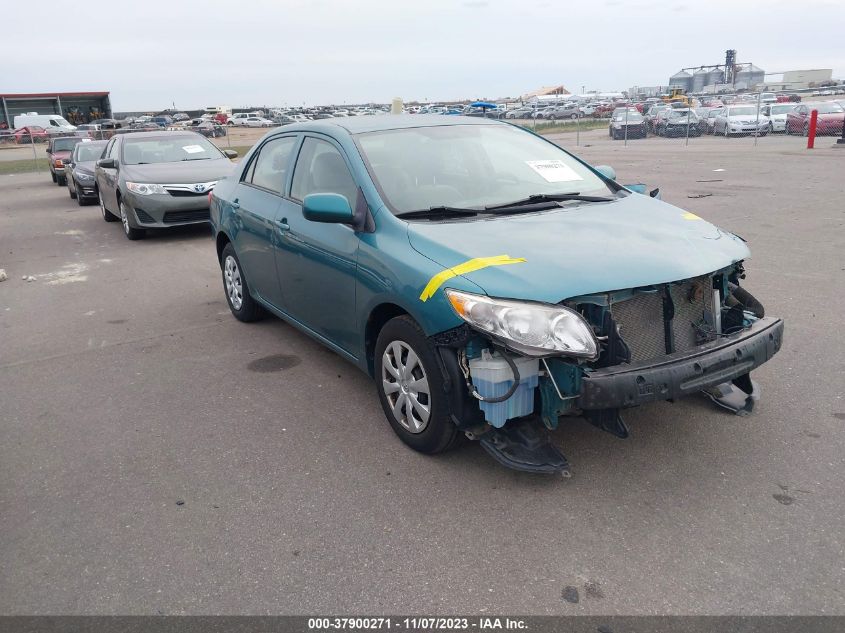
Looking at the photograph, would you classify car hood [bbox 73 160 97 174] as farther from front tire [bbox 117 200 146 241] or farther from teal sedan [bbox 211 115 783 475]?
teal sedan [bbox 211 115 783 475]

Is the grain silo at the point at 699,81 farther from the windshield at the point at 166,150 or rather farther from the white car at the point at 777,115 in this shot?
the windshield at the point at 166,150

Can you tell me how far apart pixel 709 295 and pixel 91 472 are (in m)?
3.47

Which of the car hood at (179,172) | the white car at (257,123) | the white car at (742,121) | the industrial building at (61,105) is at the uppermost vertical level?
the industrial building at (61,105)

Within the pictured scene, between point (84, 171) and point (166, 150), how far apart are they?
17.0 feet

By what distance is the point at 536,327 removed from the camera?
3.13 m

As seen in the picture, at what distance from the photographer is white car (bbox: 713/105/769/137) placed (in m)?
30.1

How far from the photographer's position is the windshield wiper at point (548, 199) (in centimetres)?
417

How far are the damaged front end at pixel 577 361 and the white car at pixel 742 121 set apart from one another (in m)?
30.3

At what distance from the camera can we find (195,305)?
720cm

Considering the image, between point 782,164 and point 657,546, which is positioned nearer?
point 657,546

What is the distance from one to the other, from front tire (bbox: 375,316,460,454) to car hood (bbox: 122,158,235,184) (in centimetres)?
779

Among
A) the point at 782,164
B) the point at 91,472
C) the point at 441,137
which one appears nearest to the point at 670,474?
the point at 441,137

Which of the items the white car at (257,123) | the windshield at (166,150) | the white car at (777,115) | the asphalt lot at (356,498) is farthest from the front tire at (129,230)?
the white car at (257,123)

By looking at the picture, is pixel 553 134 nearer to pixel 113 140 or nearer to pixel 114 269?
pixel 113 140
